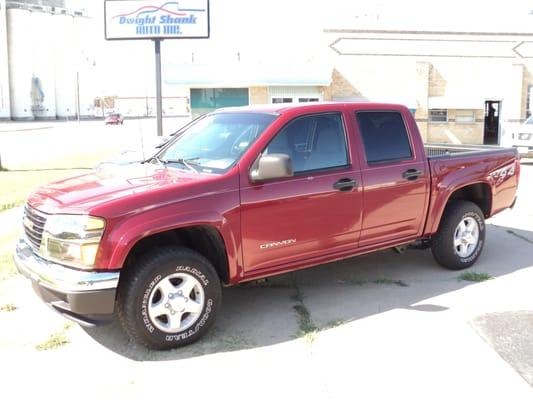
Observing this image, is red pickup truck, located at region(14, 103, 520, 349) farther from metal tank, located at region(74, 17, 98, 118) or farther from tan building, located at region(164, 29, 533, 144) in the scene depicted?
metal tank, located at region(74, 17, 98, 118)

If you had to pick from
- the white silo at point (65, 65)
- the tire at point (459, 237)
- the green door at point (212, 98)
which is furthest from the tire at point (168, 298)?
the white silo at point (65, 65)

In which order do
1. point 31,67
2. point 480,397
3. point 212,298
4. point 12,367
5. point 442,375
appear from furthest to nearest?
point 31,67 < point 212,298 < point 12,367 < point 442,375 < point 480,397

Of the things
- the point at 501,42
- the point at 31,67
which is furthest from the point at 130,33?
the point at 31,67

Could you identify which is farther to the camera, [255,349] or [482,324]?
[482,324]

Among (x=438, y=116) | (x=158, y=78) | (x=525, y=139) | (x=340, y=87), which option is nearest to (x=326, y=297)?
(x=158, y=78)

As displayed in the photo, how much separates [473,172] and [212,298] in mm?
3485

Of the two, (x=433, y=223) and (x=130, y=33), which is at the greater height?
(x=130, y=33)

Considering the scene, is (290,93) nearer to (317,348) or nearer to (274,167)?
(274,167)

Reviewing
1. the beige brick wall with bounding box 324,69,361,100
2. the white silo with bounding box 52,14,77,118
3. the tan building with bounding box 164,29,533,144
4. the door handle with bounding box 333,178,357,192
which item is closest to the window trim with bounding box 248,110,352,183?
the door handle with bounding box 333,178,357,192

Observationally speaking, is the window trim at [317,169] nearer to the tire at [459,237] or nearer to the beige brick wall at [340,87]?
the tire at [459,237]

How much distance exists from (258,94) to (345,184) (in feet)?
82.7

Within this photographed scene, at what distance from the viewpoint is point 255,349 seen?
4449 millimetres

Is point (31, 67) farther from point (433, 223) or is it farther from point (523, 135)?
point (433, 223)

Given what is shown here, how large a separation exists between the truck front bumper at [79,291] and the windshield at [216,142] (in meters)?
1.28
